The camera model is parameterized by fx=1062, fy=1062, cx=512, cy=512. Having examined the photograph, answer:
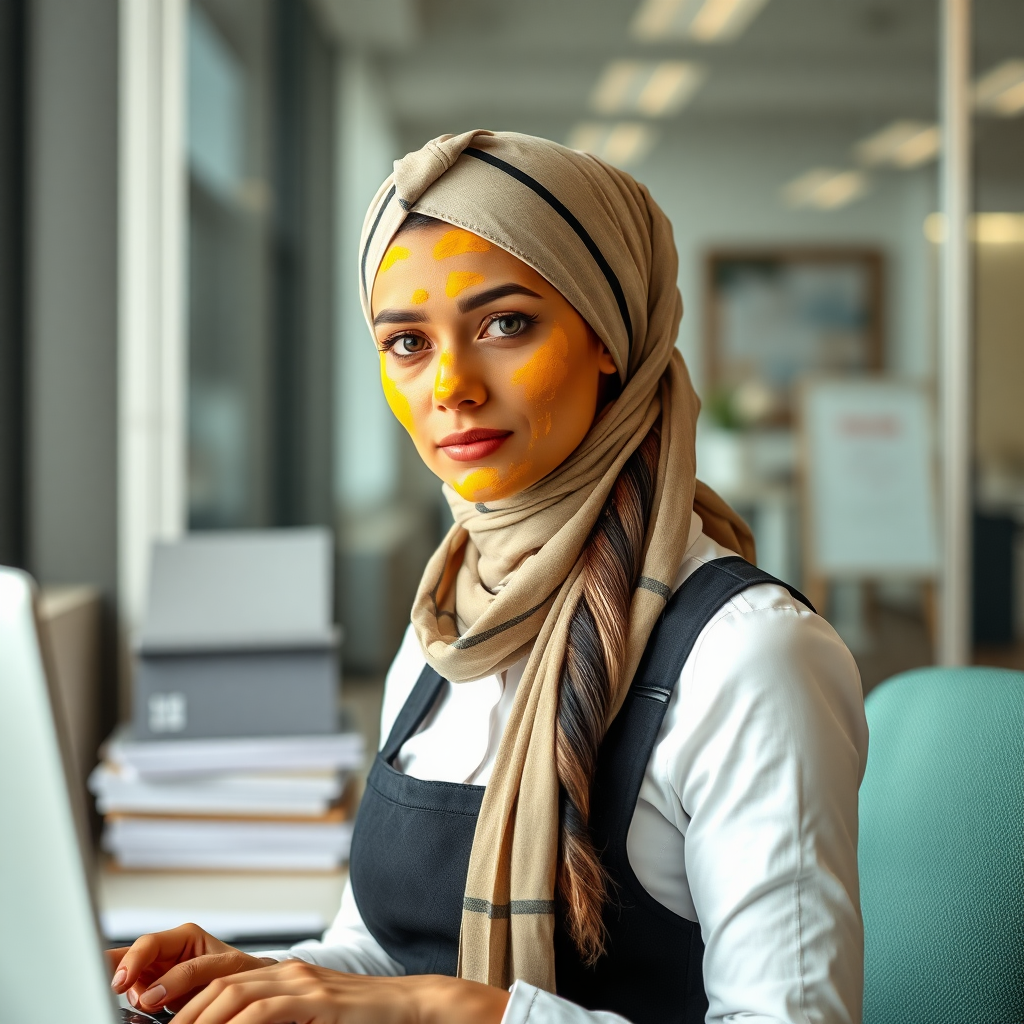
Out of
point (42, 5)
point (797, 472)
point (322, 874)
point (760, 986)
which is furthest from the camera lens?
point (797, 472)

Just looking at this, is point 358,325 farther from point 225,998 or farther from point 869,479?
point 225,998

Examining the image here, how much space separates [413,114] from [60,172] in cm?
75

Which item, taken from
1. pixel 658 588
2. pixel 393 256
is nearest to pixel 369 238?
pixel 393 256

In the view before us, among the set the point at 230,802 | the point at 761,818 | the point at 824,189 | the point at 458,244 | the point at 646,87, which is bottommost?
the point at 230,802

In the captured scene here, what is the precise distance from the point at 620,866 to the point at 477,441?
14.0 inches

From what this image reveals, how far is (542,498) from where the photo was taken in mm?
923

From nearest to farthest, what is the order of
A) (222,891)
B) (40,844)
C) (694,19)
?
(40,844), (222,891), (694,19)

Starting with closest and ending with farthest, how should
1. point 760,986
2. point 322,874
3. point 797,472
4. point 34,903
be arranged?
point 34,903
point 760,986
point 322,874
point 797,472

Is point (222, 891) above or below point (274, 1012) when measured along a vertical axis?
below

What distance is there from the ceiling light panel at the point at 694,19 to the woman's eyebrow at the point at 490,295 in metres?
1.69

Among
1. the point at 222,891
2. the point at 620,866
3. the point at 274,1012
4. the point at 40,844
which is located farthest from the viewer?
the point at 222,891

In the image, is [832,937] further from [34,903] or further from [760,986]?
[34,903]

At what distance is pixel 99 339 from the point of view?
190 cm

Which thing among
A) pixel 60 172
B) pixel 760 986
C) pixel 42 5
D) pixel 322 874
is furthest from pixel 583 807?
pixel 42 5
